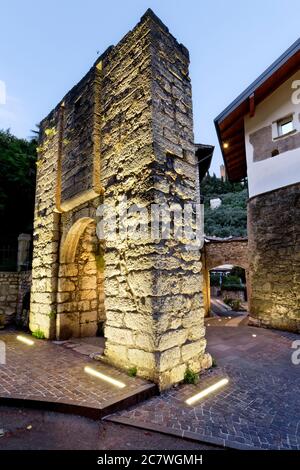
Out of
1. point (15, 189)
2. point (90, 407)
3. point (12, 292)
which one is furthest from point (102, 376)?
point (15, 189)

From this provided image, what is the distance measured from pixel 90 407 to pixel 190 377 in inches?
50.4

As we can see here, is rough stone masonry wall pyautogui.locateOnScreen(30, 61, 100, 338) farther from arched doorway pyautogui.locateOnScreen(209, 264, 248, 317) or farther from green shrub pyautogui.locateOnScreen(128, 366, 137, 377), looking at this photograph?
arched doorway pyautogui.locateOnScreen(209, 264, 248, 317)

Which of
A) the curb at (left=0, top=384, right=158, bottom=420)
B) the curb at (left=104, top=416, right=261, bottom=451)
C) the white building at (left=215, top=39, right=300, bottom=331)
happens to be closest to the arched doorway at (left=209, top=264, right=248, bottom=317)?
the white building at (left=215, top=39, right=300, bottom=331)

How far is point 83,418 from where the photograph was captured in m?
2.36

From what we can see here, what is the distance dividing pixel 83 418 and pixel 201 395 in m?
1.24

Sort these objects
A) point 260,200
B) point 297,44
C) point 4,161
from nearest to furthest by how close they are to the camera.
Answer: point 297,44 → point 260,200 → point 4,161

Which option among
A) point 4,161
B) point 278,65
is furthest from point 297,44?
point 4,161

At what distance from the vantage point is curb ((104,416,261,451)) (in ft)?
6.29

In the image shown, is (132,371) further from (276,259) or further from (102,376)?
(276,259)

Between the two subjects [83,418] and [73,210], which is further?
[73,210]

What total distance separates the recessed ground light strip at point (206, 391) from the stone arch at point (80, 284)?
3.26 meters

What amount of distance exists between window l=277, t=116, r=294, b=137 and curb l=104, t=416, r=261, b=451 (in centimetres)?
720

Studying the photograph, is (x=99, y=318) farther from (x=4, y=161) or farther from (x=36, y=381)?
(x=4, y=161)

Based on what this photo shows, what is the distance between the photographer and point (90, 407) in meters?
2.36
